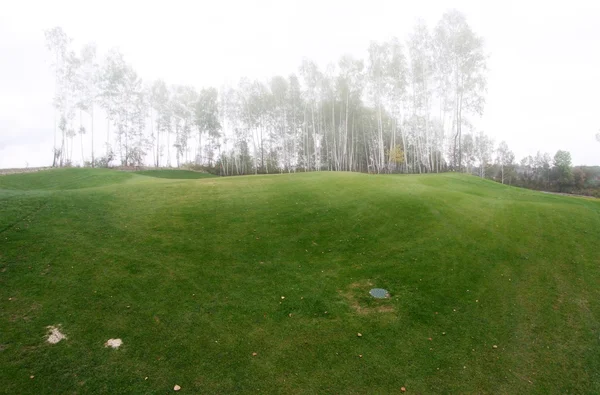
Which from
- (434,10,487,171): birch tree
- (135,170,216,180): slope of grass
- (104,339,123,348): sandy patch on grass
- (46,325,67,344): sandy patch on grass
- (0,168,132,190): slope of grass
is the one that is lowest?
(104,339,123,348): sandy patch on grass

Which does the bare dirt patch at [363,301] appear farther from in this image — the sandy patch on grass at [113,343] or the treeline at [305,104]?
the treeline at [305,104]

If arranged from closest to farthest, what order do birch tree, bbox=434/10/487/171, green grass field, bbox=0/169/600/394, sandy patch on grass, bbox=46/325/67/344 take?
green grass field, bbox=0/169/600/394, sandy patch on grass, bbox=46/325/67/344, birch tree, bbox=434/10/487/171

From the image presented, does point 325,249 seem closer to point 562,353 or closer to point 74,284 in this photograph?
point 562,353

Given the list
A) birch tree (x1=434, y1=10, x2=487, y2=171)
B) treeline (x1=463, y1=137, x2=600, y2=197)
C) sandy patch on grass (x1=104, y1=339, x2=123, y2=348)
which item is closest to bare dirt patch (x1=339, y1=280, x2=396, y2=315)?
sandy patch on grass (x1=104, y1=339, x2=123, y2=348)

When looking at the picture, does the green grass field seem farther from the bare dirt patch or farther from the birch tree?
the birch tree

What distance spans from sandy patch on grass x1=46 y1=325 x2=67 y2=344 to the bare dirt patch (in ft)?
25.2

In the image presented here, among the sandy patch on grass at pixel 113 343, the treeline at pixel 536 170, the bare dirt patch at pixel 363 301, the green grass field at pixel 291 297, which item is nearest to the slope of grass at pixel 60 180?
the green grass field at pixel 291 297

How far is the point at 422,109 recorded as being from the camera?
1933 inches

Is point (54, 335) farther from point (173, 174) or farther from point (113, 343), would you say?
point (173, 174)

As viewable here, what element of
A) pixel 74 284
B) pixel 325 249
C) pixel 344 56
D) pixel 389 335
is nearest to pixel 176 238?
pixel 74 284

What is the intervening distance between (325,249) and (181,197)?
960 cm

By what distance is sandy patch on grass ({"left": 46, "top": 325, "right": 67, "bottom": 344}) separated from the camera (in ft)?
23.4

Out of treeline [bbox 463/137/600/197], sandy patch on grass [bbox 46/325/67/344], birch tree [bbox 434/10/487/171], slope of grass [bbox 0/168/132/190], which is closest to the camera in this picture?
sandy patch on grass [bbox 46/325/67/344]

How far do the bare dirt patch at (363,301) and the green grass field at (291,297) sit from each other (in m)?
0.05
